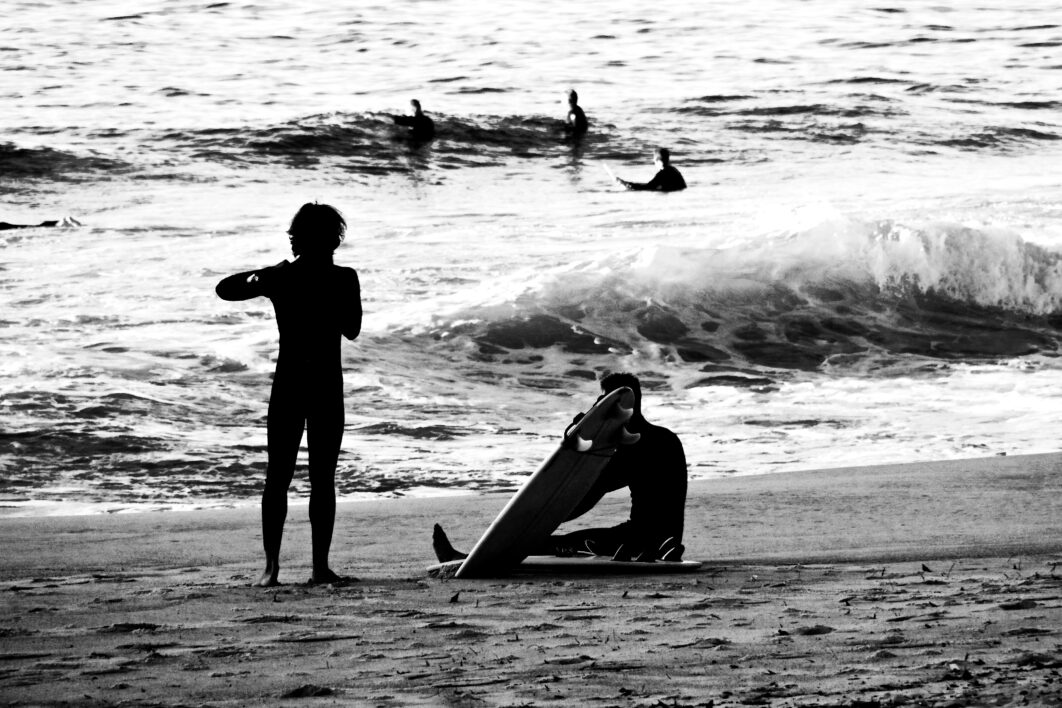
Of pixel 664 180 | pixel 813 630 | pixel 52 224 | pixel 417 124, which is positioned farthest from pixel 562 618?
pixel 417 124

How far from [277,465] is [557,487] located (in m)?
1.05

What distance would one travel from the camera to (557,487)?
502cm

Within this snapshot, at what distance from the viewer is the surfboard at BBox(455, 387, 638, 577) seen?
497cm

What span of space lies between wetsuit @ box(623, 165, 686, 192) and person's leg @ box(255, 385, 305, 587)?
61.3ft

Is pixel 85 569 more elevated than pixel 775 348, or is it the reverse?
pixel 85 569

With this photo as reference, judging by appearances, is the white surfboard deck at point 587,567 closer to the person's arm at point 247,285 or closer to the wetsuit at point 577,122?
the person's arm at point 247,285

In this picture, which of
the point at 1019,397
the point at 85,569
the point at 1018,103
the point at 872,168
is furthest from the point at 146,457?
the point at 1018,103

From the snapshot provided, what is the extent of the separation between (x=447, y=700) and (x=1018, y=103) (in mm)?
31795

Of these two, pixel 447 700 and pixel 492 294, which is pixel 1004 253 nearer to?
pixel 492 294

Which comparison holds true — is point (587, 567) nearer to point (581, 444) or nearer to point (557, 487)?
point (557, 487)

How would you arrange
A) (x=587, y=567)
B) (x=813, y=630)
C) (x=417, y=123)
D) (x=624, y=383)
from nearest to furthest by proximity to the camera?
(x=813, y=630)
(x=587, y=567)
(x=624, y=383)
(x=417, y=123)

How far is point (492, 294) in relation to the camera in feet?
50.1

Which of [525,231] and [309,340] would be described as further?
[525,231]

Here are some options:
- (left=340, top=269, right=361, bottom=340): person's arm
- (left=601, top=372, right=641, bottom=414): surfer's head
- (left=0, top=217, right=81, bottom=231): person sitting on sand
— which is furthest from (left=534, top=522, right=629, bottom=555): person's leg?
(left=0, top=217, right=81, bottom=231): person sitting on sand
